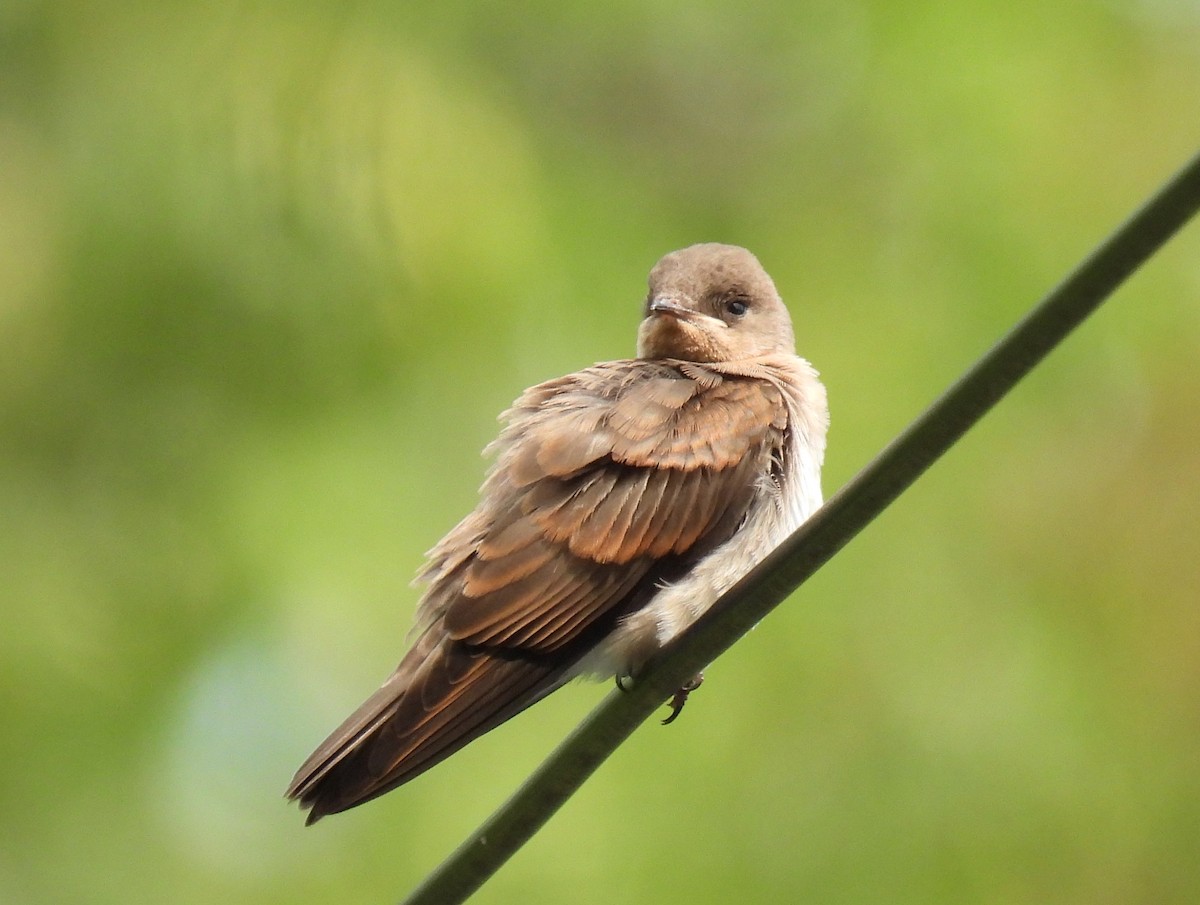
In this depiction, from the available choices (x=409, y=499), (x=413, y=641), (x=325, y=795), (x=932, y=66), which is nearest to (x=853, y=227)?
(x=932, y=66)

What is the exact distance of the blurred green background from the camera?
19.3 ft

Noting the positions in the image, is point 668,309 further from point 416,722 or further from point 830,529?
point 830,529

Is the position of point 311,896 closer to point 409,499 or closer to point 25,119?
point 409,499

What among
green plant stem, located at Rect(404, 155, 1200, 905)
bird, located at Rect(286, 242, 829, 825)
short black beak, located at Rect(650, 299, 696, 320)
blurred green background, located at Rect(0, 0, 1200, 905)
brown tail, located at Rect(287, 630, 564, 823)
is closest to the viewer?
green plant stem, located at Rect(404, 155, 1200, 905)

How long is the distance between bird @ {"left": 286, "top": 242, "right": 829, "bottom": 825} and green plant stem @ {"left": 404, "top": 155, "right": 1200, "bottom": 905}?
0.90 meters

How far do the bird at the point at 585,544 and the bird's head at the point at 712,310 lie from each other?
33cm

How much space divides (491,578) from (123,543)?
11.1 feet

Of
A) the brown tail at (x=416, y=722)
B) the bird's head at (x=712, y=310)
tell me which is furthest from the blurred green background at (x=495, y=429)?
the brown tail at (x=416, y=722)

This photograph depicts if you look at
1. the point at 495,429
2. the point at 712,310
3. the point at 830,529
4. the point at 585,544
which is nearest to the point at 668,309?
the point at 712,310

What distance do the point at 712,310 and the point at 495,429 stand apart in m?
1.54

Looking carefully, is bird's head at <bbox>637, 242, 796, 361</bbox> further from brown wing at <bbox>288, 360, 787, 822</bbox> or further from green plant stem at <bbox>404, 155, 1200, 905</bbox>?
green plant stem at <bbox>404, 155, 1200, 905</bbox>

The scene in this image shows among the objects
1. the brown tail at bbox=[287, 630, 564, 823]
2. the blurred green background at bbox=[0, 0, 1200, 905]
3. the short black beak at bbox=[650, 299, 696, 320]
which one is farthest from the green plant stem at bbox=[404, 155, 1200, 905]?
the blurred green background at bbox=[0, 0, 1200, 905]

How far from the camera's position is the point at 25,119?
22.2ft

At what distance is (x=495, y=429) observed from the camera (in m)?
6.62
